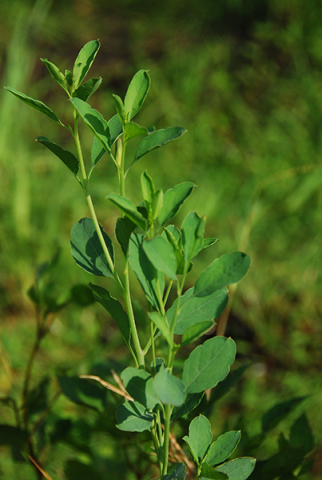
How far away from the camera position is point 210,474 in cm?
22

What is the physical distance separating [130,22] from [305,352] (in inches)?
82.0

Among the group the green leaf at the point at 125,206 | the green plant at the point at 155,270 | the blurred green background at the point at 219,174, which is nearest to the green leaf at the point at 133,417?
the green plant at the point at 155,270

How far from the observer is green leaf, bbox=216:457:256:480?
23 centimetres

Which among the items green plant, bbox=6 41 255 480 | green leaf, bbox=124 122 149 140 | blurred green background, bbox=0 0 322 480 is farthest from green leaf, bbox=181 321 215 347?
blurred green background, bbox=0 0 322 480

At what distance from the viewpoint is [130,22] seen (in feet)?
7.73

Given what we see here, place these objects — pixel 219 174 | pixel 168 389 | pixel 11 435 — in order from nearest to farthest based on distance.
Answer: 1. pixel 168 389
2. pixel 11 435
3. pixel 219 174

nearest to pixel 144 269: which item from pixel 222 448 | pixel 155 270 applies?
pixel 155 270

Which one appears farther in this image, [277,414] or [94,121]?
→ [277,414]

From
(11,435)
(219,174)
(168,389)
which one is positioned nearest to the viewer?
(168,389)

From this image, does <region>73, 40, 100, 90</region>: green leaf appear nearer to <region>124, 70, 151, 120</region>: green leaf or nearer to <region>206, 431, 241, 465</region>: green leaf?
<region>124, 70, 151, 120</region>: green leaf

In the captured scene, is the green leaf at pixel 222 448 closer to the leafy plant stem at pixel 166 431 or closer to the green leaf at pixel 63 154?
the leafy plant stem at pixel 166 431

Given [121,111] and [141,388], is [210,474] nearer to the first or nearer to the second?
[141,388]

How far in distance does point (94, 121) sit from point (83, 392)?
0.24 meters

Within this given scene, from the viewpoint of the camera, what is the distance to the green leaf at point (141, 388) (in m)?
0.22
